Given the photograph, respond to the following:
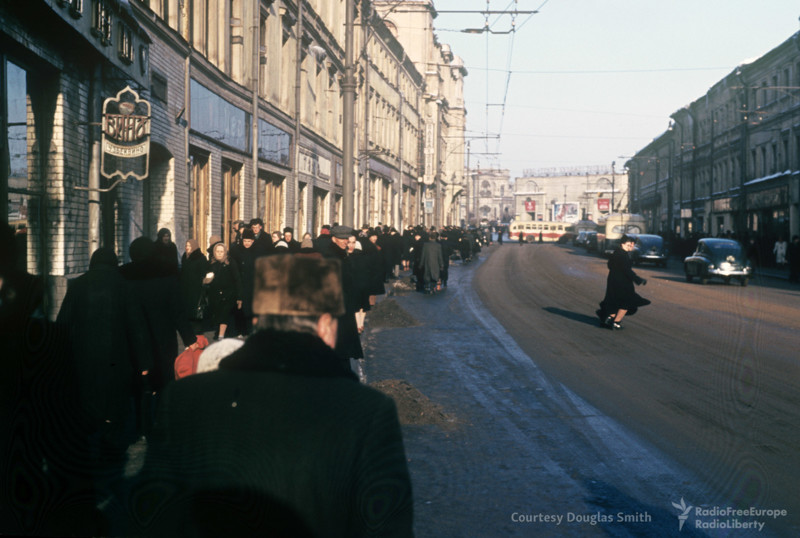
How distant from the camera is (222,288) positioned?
12195 millimetres

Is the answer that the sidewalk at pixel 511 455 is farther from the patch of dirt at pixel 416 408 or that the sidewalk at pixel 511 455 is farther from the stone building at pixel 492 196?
the stone building at pixel 492 196

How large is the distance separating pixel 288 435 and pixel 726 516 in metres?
3.90

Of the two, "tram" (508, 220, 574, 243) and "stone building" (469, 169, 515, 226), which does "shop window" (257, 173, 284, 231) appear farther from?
"stone building" (469, 169, 515, 226)

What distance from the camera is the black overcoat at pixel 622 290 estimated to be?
15211 millimetres

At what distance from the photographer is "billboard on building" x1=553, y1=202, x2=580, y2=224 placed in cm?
14062

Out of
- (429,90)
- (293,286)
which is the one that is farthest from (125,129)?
(429,90)

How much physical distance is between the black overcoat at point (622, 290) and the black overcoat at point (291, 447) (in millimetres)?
13350

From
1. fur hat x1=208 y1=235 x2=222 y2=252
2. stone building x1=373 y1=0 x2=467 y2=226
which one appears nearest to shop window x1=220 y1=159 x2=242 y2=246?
fur hat x1=208 y1=235 x2=222 y2=252

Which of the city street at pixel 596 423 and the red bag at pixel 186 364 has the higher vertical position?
the red bag at pixel 186 364

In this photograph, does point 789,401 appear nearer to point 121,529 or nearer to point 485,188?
point 121,529

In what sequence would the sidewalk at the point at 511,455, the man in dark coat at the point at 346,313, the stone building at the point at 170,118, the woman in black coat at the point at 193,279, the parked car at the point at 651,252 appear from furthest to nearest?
the parked car at the point at 651,252 < the woman in black coat at the point at 193,279 < the stone building at the point at 170,118 < the man in dark coat at the point at 346,313 < the sidewalk at the point at 511,455

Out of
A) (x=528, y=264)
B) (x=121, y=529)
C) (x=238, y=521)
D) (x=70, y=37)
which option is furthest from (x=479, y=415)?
(x=528, y=264)

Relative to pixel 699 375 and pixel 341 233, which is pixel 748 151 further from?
pixel 341 233

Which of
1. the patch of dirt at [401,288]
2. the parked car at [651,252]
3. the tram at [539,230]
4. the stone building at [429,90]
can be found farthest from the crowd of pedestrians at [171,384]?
the tram at [539,230]
